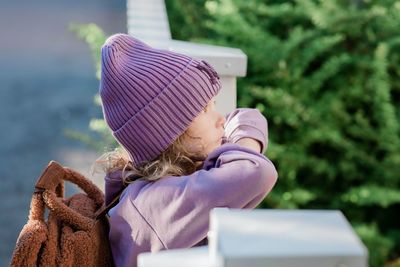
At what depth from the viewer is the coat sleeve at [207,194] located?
4.88 feet

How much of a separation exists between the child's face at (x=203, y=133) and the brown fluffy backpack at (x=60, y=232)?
0.68 feet

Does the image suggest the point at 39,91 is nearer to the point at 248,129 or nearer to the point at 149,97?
the point at 248,129

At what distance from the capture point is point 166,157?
1.67 meters

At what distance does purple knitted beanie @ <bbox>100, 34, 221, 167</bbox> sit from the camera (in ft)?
5.29

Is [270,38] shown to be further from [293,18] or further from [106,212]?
[106,212]

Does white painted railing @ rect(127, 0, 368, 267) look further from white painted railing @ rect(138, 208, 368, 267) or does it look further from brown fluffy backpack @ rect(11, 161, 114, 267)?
brown fluffy backpack @ rect(11, 161, 114, 267)

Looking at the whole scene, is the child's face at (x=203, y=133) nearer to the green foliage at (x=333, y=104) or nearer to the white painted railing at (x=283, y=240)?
the white painted railing at (x=283, y=240)

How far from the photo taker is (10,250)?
4090 mm

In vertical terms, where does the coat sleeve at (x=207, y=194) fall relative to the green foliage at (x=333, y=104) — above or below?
above

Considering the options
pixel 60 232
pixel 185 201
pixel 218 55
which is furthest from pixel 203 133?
pixel 218 55

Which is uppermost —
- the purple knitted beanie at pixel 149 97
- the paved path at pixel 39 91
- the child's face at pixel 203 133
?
the purple knitted beanie at pixel 149 97

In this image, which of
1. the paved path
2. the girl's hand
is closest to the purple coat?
the girl's hand

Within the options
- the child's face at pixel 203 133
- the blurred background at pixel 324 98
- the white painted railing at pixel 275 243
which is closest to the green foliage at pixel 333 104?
the blurred background at pixel 324 98

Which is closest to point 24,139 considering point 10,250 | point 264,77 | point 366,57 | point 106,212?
point 10,250
